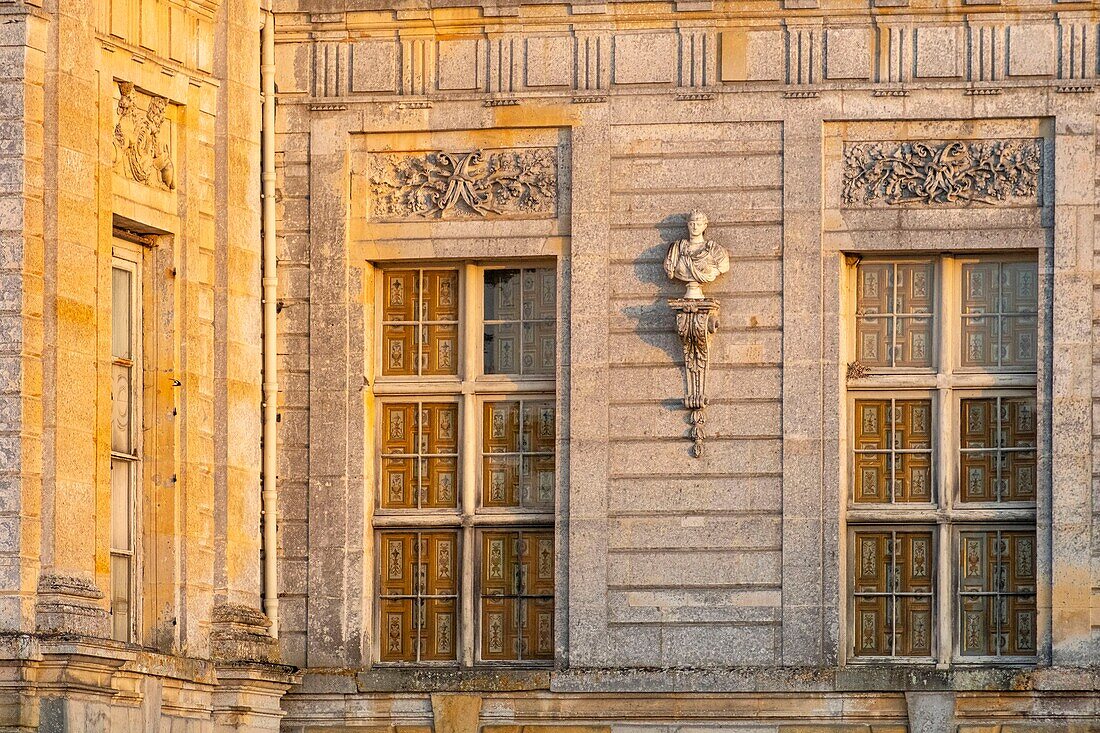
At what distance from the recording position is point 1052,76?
1902 centimetres

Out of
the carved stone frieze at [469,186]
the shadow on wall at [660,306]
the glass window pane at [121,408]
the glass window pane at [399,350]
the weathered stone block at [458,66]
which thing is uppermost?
the weathered stone block at [458,66]

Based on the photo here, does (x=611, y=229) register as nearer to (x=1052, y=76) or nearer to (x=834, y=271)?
(x=834, y=271)

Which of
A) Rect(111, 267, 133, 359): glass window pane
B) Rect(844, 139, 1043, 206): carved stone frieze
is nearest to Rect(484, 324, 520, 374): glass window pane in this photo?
Rect(844, 139, 1043, 206): carved stone frieze

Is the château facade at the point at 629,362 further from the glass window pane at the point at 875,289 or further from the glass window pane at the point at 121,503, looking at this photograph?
the glass window pane at the point at 121,503

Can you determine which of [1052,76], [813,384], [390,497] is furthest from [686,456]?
[1052,76]

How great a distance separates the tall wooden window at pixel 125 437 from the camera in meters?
17.3

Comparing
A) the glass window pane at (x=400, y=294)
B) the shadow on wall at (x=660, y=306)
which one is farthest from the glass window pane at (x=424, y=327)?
the shadow on wall at (x=660, y=306)

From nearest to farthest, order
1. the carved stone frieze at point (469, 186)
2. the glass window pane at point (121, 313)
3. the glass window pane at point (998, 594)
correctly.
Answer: the glass window pane at point (121, 313) < the glass window pane at point (998, 594) < the carved stone frieze at point (469, 186)

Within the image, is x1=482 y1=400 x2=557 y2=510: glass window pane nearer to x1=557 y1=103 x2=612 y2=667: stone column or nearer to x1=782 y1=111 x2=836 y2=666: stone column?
x1=557 y1=103 x2=612 y2=667: stone column

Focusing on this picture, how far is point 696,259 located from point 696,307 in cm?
36

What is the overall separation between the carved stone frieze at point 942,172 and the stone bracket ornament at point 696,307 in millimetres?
1096

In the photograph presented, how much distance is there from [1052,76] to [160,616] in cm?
745

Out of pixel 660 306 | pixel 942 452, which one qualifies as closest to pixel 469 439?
pixel 660 306

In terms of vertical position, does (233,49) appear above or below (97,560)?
above
